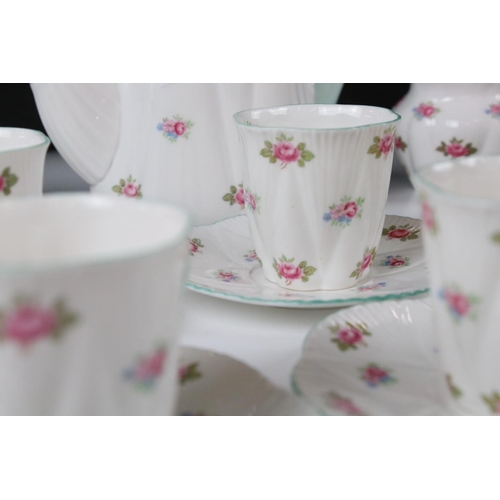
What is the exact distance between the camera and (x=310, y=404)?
411 millimetres

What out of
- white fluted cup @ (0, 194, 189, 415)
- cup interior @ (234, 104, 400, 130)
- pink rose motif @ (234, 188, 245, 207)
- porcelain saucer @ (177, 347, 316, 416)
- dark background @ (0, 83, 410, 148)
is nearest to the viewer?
white fluted cup @ (0, 194, 189, 415)

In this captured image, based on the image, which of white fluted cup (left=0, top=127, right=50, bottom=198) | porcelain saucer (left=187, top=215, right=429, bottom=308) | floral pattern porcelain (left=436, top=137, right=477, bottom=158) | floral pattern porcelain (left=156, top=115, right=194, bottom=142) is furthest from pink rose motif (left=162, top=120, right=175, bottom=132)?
floral pattern porcelain (left=436, top=137, right=477, bottom=158)

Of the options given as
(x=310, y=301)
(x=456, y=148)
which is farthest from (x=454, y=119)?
(x=310, y=301)

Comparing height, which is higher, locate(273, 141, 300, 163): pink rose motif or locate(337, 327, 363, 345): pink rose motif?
locate(273, 141, 300, 163): pink rose motif

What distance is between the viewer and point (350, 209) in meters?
0.62

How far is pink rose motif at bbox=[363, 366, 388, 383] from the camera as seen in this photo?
1.52 ft

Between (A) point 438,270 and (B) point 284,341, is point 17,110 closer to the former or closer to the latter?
(B) point 284,341

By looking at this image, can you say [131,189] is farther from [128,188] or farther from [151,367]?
[151,367]

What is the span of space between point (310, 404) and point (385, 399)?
6 centimetres

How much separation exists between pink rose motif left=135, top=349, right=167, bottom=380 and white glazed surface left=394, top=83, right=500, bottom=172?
60 cm

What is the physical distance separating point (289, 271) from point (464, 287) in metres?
0.25

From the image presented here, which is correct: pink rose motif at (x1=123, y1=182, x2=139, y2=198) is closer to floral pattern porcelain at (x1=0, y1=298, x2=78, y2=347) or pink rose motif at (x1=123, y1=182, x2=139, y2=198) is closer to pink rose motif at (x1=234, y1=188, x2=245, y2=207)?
pink rose motif at (x1=234, y1=188, x2=245, y2=207)

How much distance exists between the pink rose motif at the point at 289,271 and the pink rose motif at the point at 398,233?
0.16 meters

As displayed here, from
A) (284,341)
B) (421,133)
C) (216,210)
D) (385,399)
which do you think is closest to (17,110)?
(216,210)
